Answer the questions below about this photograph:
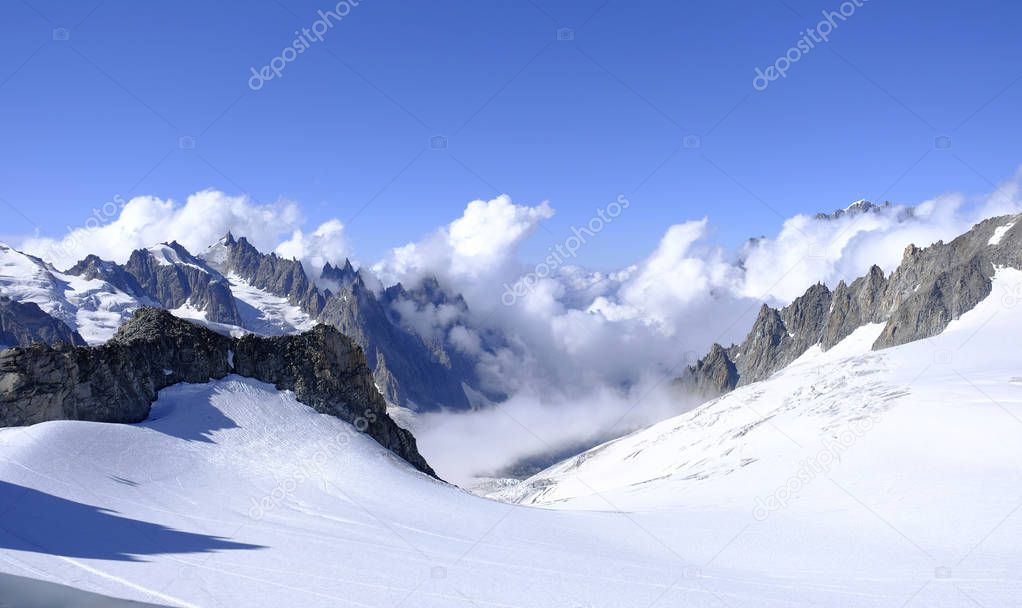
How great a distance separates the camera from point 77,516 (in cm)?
2848

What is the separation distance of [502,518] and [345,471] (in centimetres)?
1169

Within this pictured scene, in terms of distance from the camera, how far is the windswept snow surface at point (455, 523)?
23.8 meters

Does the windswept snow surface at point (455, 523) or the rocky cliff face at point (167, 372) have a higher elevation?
the rocky cliff face at point (167, 372)

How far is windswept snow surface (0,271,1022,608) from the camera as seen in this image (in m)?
23.8

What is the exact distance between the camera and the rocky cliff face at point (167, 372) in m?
45.0

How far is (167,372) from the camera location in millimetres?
53188

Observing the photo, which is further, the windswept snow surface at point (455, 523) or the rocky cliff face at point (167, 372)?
the rocky cliff face at point (167, 372)

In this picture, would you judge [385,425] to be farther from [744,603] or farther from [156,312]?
[744,603]

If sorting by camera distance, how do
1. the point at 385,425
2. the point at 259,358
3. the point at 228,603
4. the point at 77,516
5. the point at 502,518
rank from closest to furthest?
the point at 228,603 → the point at 77,516 → the point at 502,518 → the point at 259,358 → the point at 385,425

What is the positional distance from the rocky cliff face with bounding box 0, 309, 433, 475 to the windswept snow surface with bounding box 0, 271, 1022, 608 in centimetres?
204

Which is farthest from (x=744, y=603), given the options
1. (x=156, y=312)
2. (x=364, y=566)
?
(x=156, y=312)

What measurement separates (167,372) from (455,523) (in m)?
30.8

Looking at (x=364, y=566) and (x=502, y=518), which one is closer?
(x=364, y=566)

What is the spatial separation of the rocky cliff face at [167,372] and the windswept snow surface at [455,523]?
80.2 inches
